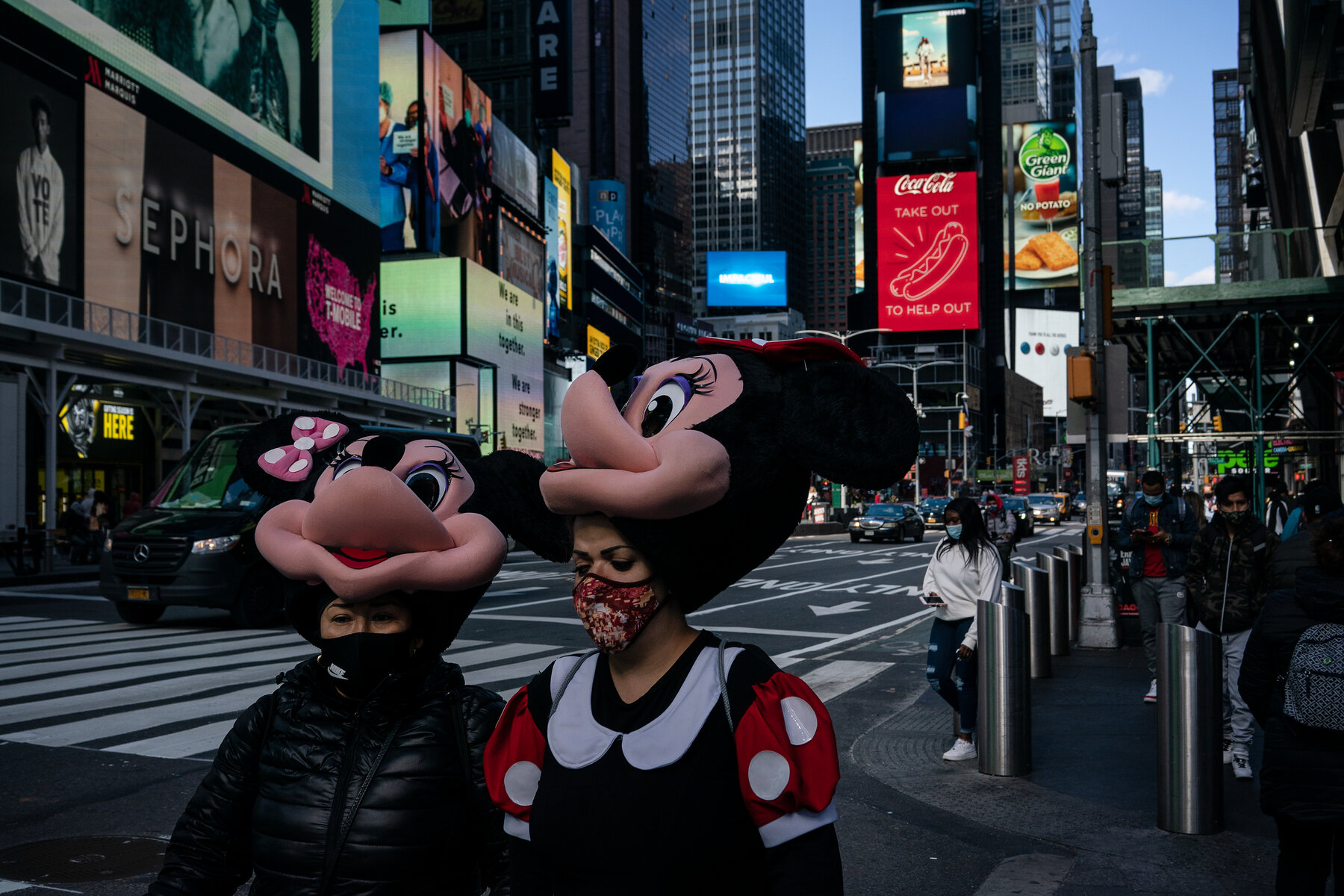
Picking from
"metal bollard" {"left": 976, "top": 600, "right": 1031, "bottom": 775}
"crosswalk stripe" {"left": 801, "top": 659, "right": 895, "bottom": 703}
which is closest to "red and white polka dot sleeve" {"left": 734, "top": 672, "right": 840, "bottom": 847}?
"metal bollard" {"left": 976, "top": 600, "right": 1031, "bottom": 775}

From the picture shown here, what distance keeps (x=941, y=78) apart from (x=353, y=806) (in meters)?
115

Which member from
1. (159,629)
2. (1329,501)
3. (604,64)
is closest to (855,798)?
(1329,501)

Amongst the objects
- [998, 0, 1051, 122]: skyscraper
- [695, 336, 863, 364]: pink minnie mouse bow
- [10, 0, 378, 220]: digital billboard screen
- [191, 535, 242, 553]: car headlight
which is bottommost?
[191, 535, 242, 553]: car headlight

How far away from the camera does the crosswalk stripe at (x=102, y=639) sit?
38.1 feet

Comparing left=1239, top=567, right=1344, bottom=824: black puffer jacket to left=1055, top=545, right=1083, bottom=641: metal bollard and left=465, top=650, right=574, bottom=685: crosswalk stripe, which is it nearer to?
left=465, top=650, right=574, bottom=685: crosswalk stripe

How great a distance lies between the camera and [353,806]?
248cm

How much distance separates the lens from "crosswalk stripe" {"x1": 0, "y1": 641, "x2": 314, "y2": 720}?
913 centimetres

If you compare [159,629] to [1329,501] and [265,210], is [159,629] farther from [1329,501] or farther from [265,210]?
[265,210]

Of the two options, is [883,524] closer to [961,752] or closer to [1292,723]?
[961,752]

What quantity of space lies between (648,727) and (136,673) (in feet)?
30.4

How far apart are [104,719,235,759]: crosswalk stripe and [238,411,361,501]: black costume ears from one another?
177 inches

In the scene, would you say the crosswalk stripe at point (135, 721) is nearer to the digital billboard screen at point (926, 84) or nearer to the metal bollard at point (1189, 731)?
the metal bollard at point (1189, 731)

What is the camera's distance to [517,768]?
2.20 meters

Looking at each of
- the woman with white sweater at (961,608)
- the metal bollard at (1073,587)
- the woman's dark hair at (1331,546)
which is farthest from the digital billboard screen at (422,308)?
the woman's dark hair at (1331,546)
